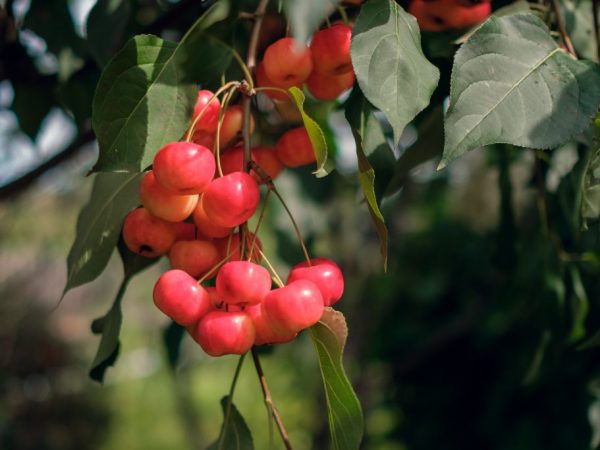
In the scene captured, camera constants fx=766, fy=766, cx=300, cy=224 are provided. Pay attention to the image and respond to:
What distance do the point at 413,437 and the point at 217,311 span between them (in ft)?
4.90

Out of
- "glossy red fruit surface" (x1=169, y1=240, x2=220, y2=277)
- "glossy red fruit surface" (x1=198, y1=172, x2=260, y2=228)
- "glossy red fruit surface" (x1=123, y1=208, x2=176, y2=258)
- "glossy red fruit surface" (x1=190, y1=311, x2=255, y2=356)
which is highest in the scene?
"glossy red fruit surface" (x1=198, y1=172, x2=260, y2=228)

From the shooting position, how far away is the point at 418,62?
0.66 meters

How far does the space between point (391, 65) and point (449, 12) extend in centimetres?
26

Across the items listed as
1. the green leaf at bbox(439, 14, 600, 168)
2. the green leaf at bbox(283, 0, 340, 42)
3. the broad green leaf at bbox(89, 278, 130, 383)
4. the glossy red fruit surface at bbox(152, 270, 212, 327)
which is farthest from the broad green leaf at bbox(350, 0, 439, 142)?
the broad green leaf at bbox(89, 278, 130, 383)

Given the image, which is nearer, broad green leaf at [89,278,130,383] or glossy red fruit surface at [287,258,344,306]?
glossy red fruit surface at [287,258,344,306]

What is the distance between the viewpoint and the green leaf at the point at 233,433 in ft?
2.78

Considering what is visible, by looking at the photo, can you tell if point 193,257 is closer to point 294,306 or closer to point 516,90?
point 294,306

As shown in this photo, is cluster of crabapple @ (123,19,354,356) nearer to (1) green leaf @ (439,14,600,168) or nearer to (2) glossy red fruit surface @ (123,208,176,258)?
(2) glossy red fruit surface @ (123,208,176,258)

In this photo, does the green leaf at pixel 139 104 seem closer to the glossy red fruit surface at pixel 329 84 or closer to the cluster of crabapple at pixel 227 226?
the cluster of crabapple at pixel 227 226

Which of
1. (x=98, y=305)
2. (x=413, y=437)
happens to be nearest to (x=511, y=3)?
(x=413, y=437)

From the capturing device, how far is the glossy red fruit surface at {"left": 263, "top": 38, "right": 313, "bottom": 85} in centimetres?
73

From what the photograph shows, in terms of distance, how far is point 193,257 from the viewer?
0.74m

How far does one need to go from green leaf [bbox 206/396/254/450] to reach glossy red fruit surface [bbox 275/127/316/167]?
286 millimetres

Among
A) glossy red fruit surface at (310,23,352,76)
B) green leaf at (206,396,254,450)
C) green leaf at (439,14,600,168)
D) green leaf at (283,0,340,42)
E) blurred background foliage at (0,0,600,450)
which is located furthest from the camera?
blurred background foliage at (0,0,600,450)
